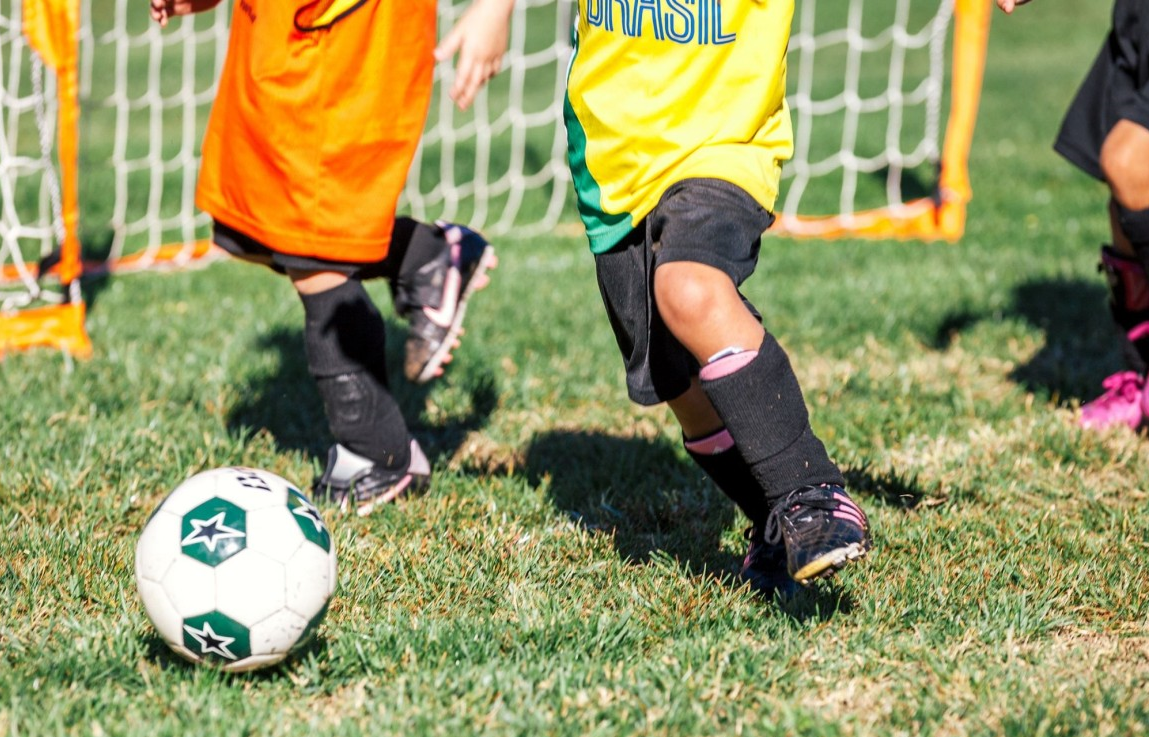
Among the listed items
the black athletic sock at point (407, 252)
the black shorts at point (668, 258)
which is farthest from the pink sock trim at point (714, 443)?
the black athletic sock at point (407, 252)

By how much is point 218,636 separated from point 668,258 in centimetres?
105

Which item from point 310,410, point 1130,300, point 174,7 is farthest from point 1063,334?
point 174,7

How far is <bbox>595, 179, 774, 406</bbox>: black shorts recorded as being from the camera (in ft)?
8.18

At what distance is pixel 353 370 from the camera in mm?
3443

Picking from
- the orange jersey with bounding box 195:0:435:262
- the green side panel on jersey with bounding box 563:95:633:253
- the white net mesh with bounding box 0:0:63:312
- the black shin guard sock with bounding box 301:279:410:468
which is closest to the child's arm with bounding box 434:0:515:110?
the green side panel on jersey with bounding box 563:95:633:253

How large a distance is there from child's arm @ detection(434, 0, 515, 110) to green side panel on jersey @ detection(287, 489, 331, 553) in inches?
32.0

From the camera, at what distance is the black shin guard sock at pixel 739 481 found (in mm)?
2922

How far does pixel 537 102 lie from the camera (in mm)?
12109

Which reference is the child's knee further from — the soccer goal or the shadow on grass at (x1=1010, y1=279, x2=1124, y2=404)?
the soccer goal

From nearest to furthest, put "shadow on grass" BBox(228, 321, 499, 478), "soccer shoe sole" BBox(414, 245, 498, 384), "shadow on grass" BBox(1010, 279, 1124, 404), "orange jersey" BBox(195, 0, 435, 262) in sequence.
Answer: "orange jersey" BBox(195, 0, 435, 262), "soccer shoe sole" BBox(414, 245, 498, 384), "shadow on grass" BBox(228, 321, 499, 478), "shadow on grass" BBox(1010, 279, 1124, 404)

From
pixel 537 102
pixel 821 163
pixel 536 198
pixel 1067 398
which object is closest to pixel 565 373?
pixel 1067 398

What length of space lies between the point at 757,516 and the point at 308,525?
999 mm

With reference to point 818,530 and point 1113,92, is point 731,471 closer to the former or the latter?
point 818,530

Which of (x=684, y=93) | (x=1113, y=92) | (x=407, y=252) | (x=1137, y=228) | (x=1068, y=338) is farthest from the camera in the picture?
(x=1068, y=338)
